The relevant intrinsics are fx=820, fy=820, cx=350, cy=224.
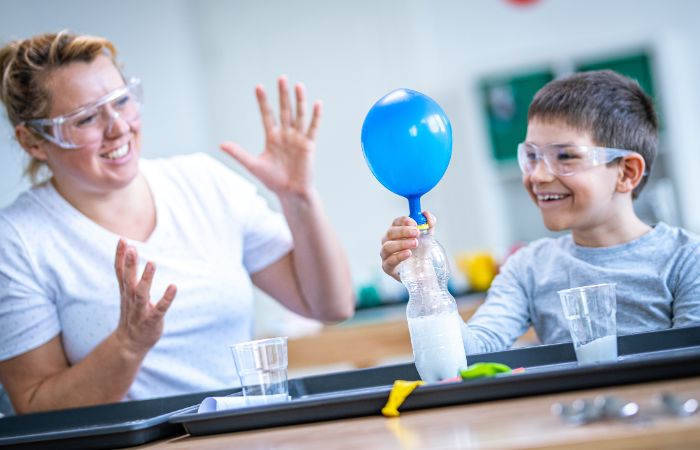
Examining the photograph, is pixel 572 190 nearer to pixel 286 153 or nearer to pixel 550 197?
pixel 550 197

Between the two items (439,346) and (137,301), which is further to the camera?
(137,301)

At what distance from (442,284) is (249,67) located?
4.76 meters

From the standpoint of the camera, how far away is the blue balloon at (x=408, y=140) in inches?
46.4

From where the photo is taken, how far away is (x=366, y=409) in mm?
1113

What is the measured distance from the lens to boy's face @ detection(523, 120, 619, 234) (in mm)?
1578

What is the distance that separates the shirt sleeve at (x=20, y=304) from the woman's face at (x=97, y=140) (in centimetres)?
20

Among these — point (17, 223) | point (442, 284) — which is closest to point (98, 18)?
point (17, 223)

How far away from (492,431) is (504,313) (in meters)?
0.73

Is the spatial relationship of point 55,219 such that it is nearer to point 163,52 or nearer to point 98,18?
point 98,18

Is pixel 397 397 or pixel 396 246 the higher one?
pixel 396 246

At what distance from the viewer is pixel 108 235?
1.89 metres

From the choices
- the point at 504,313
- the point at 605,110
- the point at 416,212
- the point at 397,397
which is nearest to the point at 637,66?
the point at 605,110

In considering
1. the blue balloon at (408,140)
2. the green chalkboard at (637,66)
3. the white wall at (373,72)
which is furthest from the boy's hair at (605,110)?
the green chalkboard at (637,66)

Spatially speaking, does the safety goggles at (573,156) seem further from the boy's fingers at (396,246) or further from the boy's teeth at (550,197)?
the boy's fingers at (396,246)
